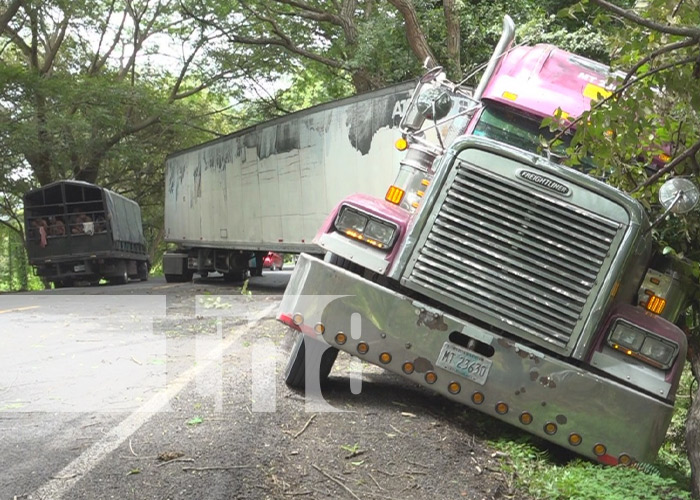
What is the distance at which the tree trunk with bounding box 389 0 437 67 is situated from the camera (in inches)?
593

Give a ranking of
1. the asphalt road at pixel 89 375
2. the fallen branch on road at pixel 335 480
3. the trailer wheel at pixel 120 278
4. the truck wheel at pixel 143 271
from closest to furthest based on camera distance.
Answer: the fallen branch on road at pixel 335 480 < the asphalt road at pixel 89 375 < the trailer wheel at pixel 120 278 < the truck wheel at pixel 143 271

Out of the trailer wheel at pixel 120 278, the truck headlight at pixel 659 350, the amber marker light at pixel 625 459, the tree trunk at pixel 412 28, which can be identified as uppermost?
the tree trunk at pixel 412 28

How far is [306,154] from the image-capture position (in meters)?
15.3

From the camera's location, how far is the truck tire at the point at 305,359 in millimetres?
5586

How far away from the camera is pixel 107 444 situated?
4352 mm

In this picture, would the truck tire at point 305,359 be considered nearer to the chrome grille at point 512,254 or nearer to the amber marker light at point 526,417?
the chrome grille at point 512,254

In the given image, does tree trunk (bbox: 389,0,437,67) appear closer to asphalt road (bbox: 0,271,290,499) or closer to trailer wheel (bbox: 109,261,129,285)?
asphalt road (bbox: 0,271,290,499)

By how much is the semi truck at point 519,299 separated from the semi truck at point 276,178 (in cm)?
735

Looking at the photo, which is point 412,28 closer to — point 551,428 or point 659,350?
point 659,350

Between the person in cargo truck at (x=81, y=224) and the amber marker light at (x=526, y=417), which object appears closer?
the amber marker light at (x=526, y=417)

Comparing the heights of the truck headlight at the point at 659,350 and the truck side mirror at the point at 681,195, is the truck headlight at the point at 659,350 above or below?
below

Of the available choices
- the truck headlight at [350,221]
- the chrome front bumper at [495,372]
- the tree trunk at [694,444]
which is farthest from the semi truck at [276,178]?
the tree trunk at [694,444]

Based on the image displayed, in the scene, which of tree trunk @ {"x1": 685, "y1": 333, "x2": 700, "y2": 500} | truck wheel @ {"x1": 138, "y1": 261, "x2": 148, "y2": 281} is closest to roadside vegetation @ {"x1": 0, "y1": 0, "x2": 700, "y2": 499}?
tree trunk @ {"x1": 685, "y1": 333, "x2": 700, "y2": 500}

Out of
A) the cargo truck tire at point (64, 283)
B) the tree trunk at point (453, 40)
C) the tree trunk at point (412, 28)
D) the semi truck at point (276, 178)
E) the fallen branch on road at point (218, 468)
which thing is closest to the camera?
the fallen branch on road at point (218, 468)
